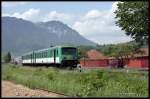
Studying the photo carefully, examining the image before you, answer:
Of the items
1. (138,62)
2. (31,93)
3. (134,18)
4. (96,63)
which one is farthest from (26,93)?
(96,63)

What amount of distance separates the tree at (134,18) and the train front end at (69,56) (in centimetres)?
570

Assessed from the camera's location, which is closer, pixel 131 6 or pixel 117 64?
pixel 131 6

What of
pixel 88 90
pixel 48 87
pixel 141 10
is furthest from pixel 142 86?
pixel 141 10

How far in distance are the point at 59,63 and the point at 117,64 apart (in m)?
17.8

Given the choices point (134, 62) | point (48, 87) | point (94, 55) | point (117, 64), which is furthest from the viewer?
point (94, 55)

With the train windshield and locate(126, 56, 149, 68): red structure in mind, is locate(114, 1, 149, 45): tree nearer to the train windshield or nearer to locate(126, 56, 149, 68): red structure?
the train windshield

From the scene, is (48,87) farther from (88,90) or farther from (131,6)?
(131,6)

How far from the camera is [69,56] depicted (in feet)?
162

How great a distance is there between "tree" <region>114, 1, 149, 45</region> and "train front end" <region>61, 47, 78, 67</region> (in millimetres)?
5702

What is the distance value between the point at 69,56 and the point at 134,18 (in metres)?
8.32

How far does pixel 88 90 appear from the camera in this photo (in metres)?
20.6

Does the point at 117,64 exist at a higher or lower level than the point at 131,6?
lower

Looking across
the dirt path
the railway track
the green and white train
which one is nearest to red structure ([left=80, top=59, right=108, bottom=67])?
the green and white train

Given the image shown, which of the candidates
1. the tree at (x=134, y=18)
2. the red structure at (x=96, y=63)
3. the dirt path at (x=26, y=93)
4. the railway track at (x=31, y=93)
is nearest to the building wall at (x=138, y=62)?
the red structure at (x=96, y=63)
